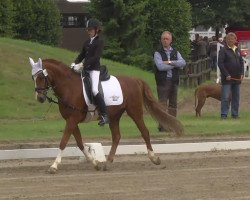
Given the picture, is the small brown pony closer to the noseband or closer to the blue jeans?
the noseband

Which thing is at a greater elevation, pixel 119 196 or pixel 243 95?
pixel 119 196

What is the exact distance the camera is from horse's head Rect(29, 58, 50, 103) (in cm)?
1213

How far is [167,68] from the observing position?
1606 cm

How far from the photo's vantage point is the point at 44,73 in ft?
40.1

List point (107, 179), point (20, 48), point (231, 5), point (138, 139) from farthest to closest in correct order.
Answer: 1. point (231, 5)
2. point (20, 48)
3. point (138, 139)
4. point (107, 179)

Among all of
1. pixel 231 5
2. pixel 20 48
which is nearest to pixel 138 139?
pixel 20 48

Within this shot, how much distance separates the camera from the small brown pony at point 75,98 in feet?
39.9

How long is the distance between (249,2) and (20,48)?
1243 inches

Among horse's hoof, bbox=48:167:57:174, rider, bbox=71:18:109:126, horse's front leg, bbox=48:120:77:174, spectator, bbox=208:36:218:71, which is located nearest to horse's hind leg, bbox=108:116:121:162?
rider, bbox=71:18:109:126

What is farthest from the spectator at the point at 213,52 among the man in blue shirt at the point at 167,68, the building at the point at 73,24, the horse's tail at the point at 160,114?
the horse's tail at the point at 160,114

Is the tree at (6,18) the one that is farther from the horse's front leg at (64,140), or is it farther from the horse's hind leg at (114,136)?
the horse's front leg at (64,140)

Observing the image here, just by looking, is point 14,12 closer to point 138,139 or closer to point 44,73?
point 138,139

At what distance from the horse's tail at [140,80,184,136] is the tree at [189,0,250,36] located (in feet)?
133

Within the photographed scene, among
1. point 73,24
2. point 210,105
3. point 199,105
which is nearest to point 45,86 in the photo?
point 199,105
